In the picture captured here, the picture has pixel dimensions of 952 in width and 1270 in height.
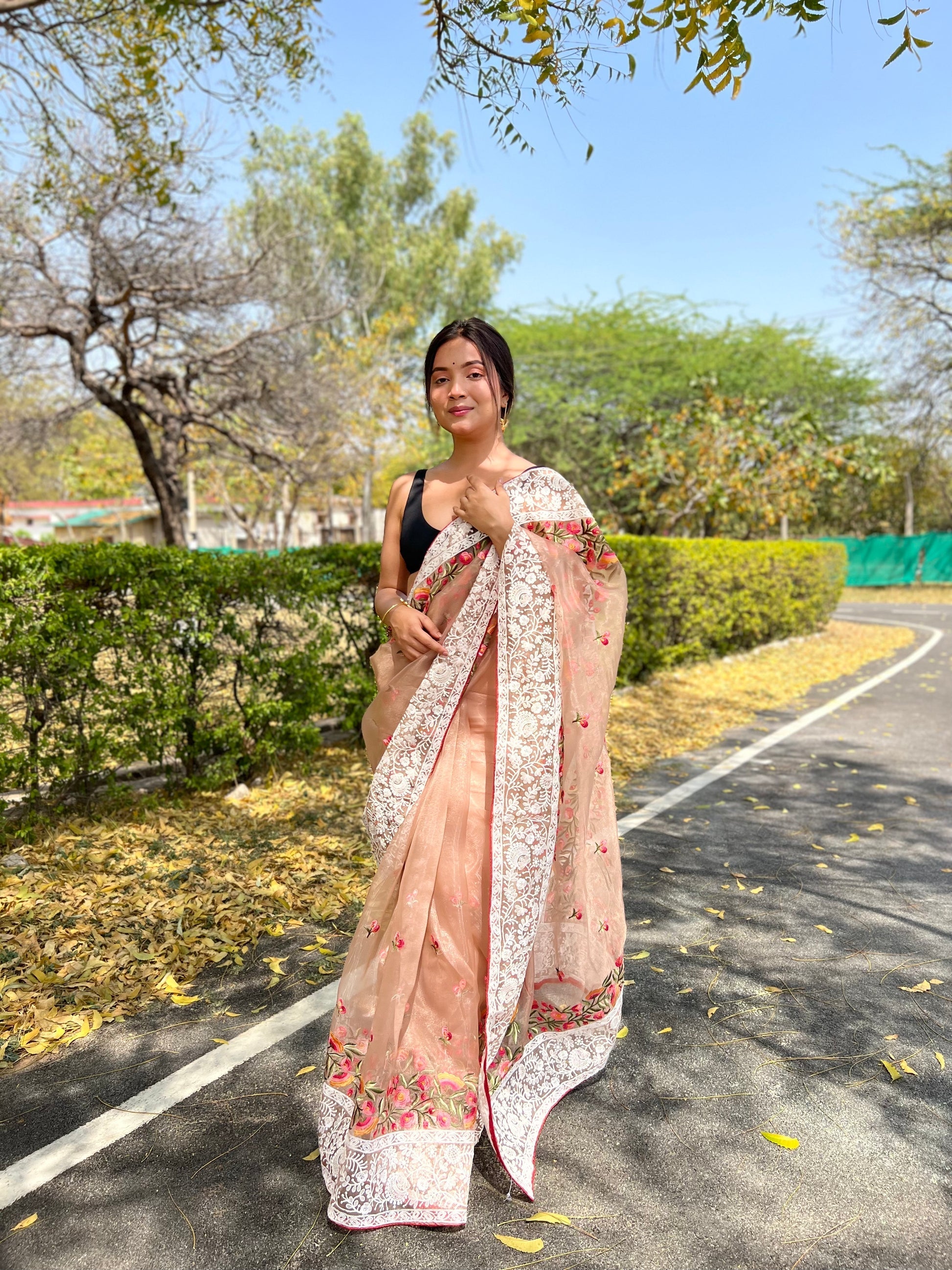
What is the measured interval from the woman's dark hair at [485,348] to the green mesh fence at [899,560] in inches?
1507

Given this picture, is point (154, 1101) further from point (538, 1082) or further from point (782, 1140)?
point (782, 1140)

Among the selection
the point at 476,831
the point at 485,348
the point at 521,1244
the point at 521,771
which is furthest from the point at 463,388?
the point at 521,1244

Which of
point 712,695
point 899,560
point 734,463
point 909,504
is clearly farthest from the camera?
point 909,504

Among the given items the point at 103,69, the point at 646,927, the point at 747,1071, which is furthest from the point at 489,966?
the point at 103,69

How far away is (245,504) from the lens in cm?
3978

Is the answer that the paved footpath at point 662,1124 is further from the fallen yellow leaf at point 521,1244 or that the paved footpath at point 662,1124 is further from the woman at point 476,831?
the woman at point 476,831

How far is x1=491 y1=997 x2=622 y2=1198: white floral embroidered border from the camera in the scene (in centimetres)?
233

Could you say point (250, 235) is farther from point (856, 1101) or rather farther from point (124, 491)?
point (124, 491)

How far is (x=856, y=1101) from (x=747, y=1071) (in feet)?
1.06

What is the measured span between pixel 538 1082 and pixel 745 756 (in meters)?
5.09

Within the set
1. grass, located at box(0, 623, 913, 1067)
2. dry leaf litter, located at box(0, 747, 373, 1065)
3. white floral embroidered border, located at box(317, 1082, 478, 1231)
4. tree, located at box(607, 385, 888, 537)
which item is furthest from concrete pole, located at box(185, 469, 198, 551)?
white floral embroidered border, located at box(317, 1082, 478, 1231)

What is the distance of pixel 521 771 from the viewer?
2432mm

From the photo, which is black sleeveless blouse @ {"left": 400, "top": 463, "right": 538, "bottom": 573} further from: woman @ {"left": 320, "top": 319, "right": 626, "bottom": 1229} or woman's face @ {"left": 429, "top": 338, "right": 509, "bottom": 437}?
woman's face @ {"left": 429, "top": 338, "right": 509, "bottom": 437}

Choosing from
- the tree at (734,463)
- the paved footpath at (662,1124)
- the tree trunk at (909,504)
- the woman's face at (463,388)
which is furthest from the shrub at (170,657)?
the tree trunk at (909,504)
